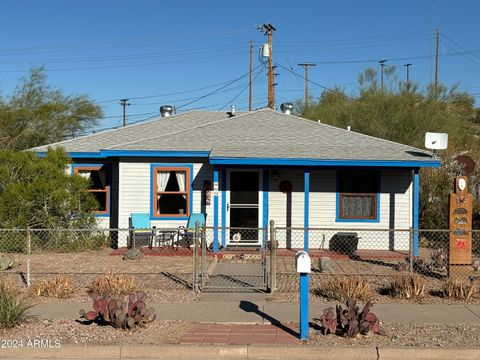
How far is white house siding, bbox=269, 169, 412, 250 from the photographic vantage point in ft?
52.0

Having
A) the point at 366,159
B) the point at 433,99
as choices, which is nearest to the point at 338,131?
the point at 366,159

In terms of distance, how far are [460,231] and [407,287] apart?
2.18m

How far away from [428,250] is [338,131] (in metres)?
4.39

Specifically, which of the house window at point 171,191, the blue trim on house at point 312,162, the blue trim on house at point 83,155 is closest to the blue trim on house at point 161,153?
the house window at point 171,191

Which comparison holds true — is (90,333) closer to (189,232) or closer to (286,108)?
(189,232)

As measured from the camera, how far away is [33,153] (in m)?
15.5

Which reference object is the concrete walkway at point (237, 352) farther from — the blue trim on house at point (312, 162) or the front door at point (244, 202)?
the front door at point (244, 202)

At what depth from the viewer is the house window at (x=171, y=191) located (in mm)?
15859

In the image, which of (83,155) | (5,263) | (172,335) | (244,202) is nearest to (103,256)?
(5,263)

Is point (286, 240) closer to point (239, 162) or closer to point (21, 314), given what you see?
point (239, 162)

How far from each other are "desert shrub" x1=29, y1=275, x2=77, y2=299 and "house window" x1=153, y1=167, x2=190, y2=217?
19.9ft

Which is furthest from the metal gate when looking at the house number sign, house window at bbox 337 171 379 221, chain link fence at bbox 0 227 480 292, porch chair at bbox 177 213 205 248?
the house number sign

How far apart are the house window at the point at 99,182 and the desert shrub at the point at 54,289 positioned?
703cm

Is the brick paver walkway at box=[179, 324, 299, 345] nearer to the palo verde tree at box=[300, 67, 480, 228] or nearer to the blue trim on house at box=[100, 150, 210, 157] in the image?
the blue trim on house at box=[100, 150, 210, 157]
